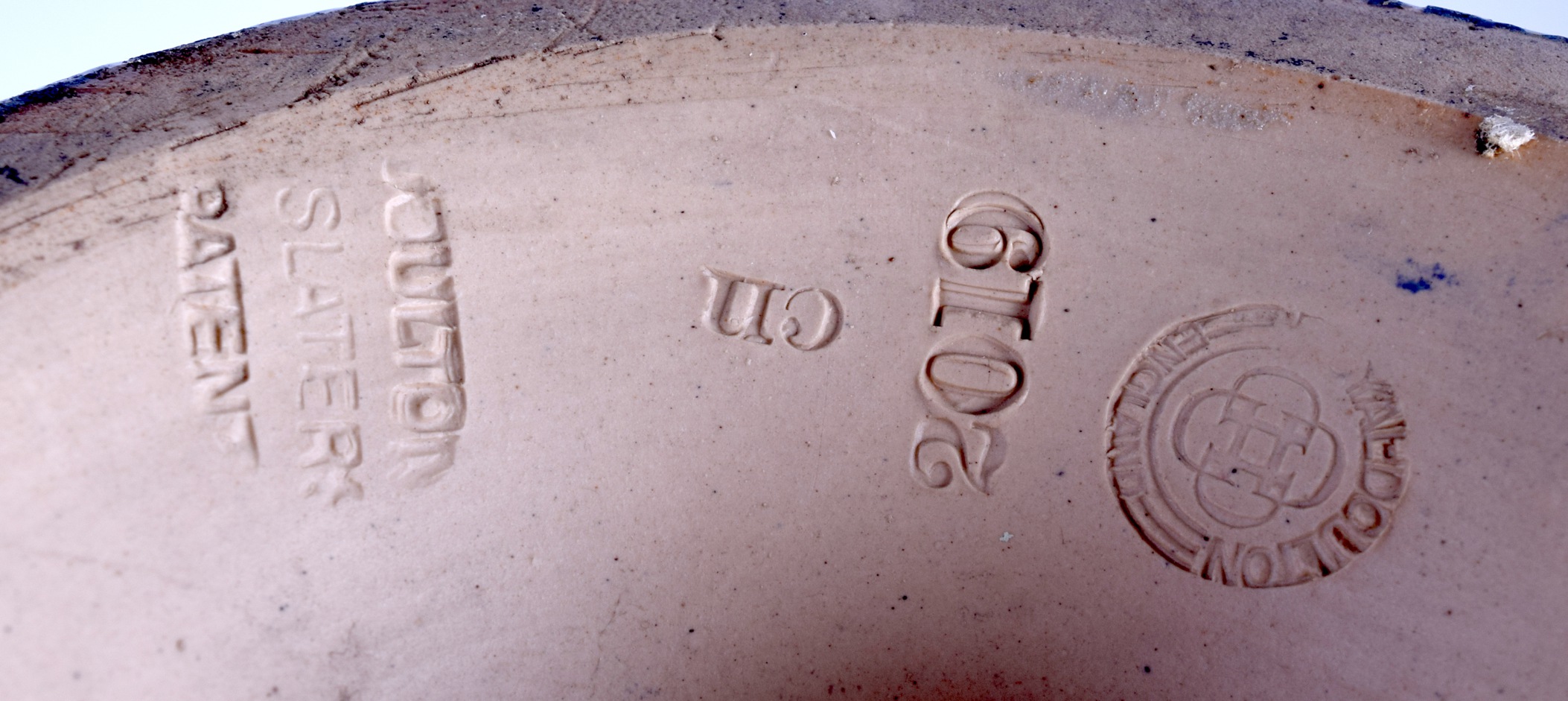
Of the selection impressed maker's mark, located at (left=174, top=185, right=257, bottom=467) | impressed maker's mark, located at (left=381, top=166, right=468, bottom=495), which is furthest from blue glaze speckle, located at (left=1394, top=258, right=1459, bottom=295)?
impressed maker's mark, located at (left=174, top=185, right=257, bottom=467)

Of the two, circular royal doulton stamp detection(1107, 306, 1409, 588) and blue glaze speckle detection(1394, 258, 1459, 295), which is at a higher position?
blue glaze speckle detection(1394, 258, 1459, 295)

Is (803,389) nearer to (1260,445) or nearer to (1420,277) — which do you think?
(1260,445)

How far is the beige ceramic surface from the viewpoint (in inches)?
55.6

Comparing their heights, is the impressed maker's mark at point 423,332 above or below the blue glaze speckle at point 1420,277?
below

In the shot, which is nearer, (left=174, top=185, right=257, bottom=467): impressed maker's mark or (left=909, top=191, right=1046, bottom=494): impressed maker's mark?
(left=174, top=185, right=257, bottom=467): impressed maker's mark

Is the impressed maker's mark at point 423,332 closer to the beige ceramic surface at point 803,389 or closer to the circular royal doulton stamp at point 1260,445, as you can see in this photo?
the beige ceramic surface at point 803,389

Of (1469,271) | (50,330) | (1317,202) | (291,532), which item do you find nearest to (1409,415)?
(1469,271)

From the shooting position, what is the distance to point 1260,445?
5.07 ft

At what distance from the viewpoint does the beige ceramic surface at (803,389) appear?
1.41m

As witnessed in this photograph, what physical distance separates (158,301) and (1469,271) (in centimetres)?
216

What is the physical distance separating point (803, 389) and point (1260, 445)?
82 cm

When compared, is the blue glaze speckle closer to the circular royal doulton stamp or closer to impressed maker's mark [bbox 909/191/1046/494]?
the circular royal doulton stamp

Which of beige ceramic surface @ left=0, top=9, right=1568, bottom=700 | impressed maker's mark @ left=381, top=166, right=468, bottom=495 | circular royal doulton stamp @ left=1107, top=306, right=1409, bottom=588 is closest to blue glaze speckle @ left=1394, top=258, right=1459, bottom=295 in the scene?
beige ceramic surface @ left=0, top=9, right=1568, bottom=700

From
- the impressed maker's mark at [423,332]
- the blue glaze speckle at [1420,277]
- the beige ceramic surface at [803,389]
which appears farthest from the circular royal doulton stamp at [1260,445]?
the impressed maker's mark at [423,332]
